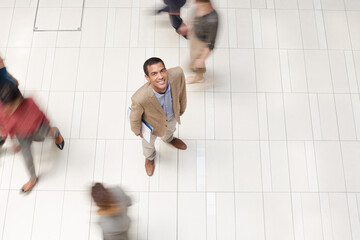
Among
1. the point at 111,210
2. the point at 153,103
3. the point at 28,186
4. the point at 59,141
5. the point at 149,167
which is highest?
the point at 153,103

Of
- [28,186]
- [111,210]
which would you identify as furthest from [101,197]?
[28,186]

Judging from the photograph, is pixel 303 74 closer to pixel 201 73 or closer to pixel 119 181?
pixel 201 73

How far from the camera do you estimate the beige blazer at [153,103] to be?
238 centimetres

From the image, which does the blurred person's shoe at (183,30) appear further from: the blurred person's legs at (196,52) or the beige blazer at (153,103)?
the beige blazer at (153,103)

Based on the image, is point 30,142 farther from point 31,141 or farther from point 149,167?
point 149,167

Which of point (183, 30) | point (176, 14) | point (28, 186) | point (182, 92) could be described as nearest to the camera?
point (182, 92)

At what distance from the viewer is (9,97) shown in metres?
2.38

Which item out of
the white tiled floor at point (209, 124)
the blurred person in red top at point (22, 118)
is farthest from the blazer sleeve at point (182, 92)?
the blurred person in red top at point (22, 118)

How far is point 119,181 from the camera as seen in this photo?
3281 millimetres

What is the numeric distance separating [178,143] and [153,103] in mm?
1040

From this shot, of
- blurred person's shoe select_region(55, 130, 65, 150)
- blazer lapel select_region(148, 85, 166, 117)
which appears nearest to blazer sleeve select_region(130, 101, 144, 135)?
blazer lapel select_region(148, 85, 166, 117)

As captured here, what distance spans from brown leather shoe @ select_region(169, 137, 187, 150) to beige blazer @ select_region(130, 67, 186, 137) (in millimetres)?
659

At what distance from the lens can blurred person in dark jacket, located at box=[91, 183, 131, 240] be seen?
2.01 m

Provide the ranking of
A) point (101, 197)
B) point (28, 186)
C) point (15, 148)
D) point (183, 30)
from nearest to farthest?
point (101, 197) → point (15, 148) → point (28, 186) → point (183, 30)
